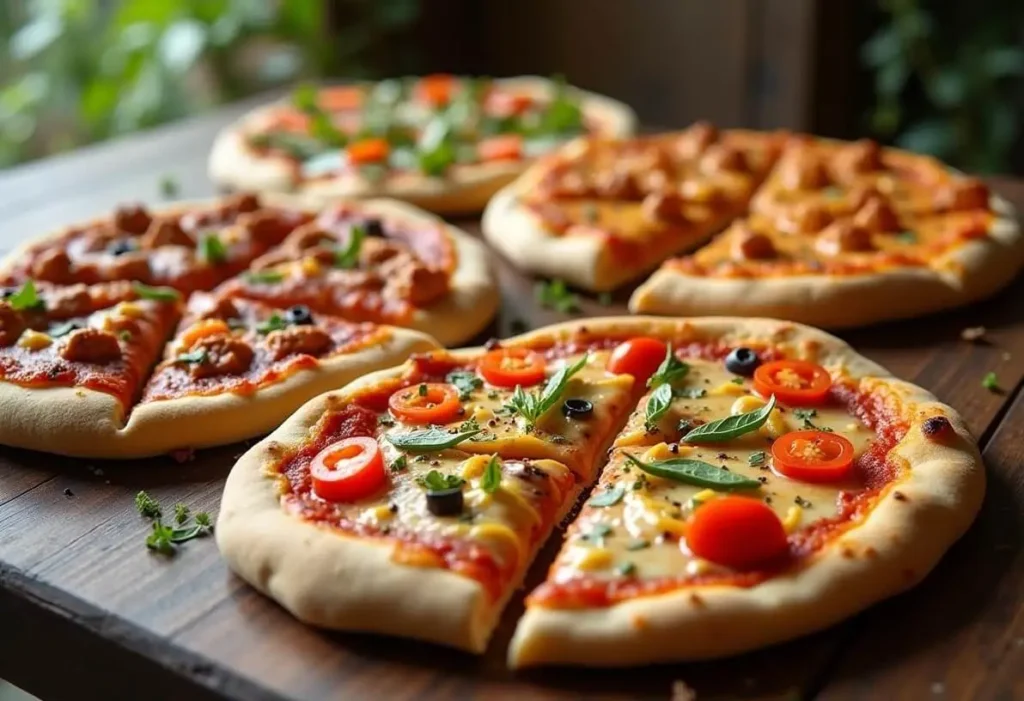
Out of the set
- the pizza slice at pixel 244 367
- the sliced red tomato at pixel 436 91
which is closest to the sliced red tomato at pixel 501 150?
the sliced red tomato at pixel 436 91

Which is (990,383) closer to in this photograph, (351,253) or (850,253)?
(850,253)

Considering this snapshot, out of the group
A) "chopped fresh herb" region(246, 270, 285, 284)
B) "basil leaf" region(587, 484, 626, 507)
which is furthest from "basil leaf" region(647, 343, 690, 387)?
"chopped fresh herb" region(246, 270, 285, 284)

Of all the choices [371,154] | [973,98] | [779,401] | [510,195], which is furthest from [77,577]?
[973,98]

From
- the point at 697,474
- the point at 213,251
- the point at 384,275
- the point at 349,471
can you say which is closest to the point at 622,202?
the point at 384,275

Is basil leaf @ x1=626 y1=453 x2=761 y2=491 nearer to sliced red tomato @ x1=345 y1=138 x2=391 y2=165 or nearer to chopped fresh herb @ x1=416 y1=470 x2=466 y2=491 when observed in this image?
chopped fresh herb @ x1=416 y1=470 x2=466 y2=491

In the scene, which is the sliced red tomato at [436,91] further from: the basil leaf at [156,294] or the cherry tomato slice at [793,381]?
the cherry tomato slice at [793,381]

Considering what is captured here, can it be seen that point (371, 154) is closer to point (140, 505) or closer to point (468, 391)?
point (468, 391)
